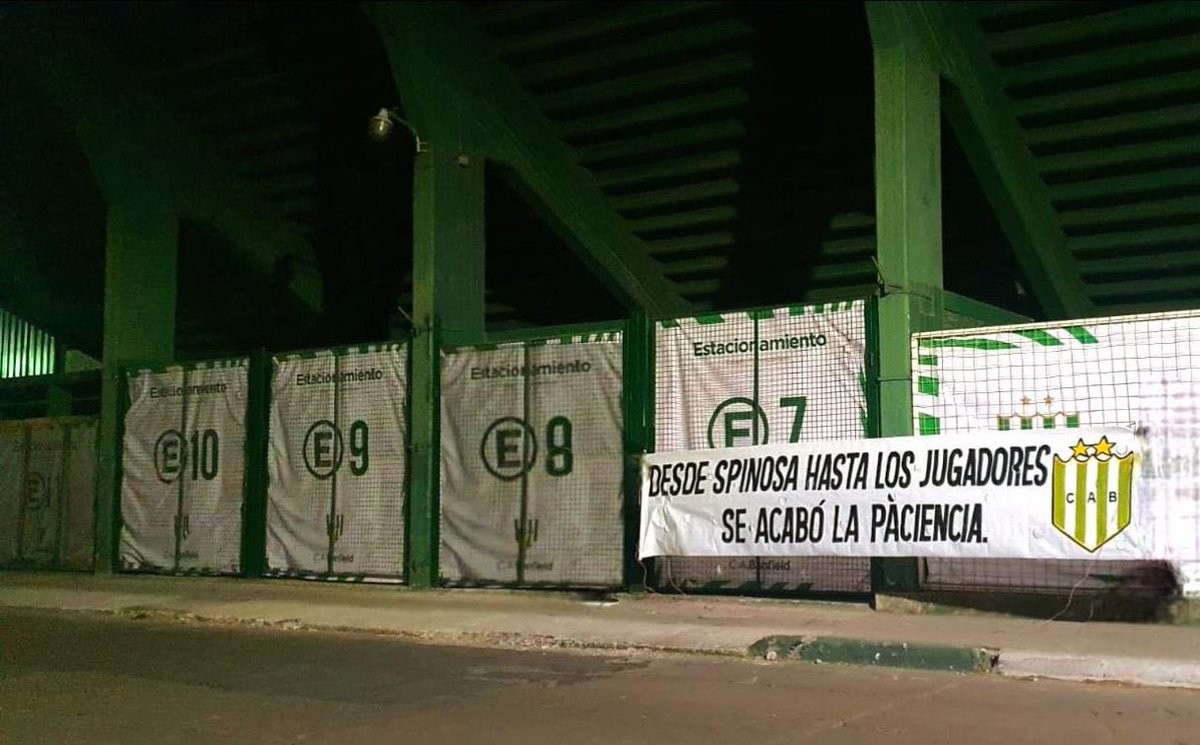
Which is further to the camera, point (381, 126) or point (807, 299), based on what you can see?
point (807, 299)

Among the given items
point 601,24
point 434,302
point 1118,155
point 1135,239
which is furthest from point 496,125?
point 1135,239

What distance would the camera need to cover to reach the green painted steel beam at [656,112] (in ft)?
50.5

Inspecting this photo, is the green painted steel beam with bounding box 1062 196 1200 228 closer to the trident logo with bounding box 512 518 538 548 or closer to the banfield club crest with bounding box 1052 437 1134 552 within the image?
the banfield club crest with bounding box 1052 437 1134 552

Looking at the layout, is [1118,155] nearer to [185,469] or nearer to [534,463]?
[534,463]

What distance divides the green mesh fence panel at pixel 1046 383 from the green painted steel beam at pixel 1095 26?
13.5 feet

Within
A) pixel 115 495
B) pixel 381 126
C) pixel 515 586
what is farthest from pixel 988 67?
pixel 115 495

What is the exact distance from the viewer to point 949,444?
34.8 ft

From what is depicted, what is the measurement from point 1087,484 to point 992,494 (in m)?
0.77

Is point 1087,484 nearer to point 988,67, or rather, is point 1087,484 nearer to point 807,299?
point 988,67

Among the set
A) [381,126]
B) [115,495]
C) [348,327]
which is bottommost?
[115,495]

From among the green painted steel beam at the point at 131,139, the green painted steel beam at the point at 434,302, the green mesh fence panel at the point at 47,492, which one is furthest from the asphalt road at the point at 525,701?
the green painted steel beam at the point at 131,139

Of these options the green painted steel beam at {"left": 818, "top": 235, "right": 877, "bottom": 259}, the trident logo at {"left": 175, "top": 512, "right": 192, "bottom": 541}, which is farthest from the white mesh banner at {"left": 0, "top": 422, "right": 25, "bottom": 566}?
the green painted steel beam at {"left": 818, "top": 235, "right": 877, "bottom": 259}

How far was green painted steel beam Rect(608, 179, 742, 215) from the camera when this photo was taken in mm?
16969

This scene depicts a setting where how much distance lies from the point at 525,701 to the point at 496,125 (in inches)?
377
